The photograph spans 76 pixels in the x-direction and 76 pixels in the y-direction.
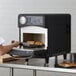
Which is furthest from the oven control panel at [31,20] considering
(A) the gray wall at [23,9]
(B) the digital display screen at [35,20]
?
(A) the gray wall at [23,9]

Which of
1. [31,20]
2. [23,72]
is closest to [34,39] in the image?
[31,20]

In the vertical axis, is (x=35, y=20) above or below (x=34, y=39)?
above

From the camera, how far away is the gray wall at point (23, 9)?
101 inches

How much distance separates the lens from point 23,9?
2852 millimetres

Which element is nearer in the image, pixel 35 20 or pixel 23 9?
pixel 35 20

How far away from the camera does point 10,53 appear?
1.61 meters

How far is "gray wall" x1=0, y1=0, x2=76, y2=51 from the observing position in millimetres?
2557

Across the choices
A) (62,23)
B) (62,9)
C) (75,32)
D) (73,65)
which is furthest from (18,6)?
(73,65)

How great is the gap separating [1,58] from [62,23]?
46 cm

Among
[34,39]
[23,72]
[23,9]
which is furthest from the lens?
[23,9]

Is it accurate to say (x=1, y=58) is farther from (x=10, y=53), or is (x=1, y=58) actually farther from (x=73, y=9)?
(x=73, y=9)

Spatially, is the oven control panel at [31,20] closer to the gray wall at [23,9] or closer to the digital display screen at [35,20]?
the digital display screen at [35,20]

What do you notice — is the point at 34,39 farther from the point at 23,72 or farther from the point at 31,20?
the point at 23,72

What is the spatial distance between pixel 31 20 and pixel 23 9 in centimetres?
127
